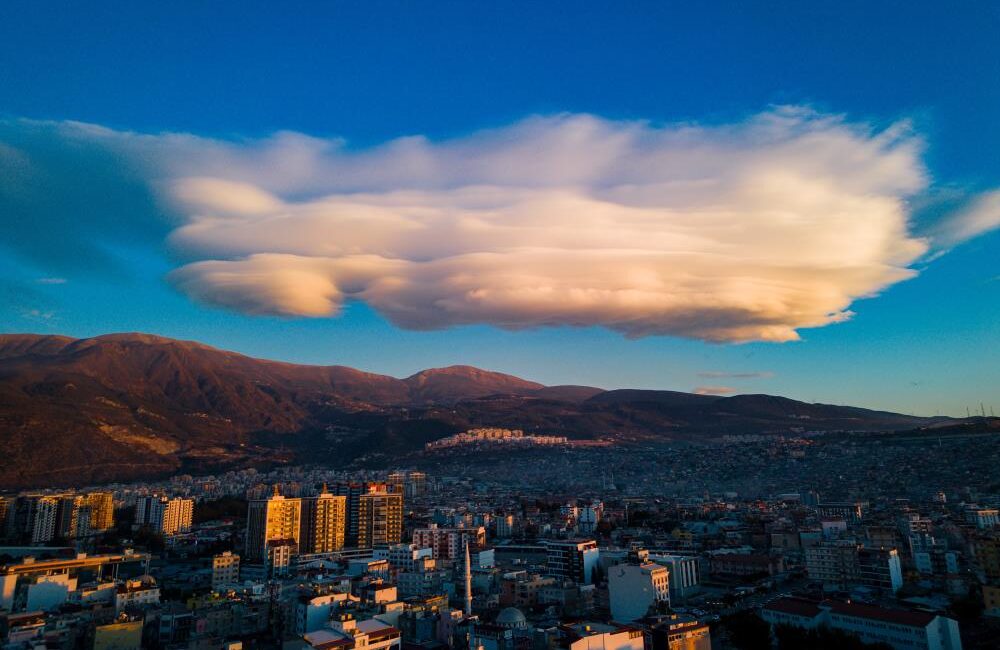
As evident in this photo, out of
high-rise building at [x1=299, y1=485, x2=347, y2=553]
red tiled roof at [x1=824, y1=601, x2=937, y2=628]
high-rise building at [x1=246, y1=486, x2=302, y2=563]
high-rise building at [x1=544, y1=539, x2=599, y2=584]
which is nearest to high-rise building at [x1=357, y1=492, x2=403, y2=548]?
high-rise building at [x1=299, y1=485, x2=347, y2=553]

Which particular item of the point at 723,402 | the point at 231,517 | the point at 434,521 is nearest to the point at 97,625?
the point at 434,521

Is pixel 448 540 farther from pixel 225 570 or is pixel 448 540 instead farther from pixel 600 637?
pixel 600 637

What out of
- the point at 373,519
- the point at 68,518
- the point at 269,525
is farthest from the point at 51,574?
the point at 68,518

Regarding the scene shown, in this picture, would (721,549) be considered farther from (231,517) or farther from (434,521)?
(231,517)

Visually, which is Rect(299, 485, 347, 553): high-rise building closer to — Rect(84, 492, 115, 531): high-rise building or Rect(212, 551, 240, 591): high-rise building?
Rect(212, 551, 240, 591): high-rise building

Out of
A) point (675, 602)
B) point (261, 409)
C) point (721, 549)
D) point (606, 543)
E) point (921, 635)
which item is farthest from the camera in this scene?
point (261, 409)

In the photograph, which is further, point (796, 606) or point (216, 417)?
point (216, 417)
